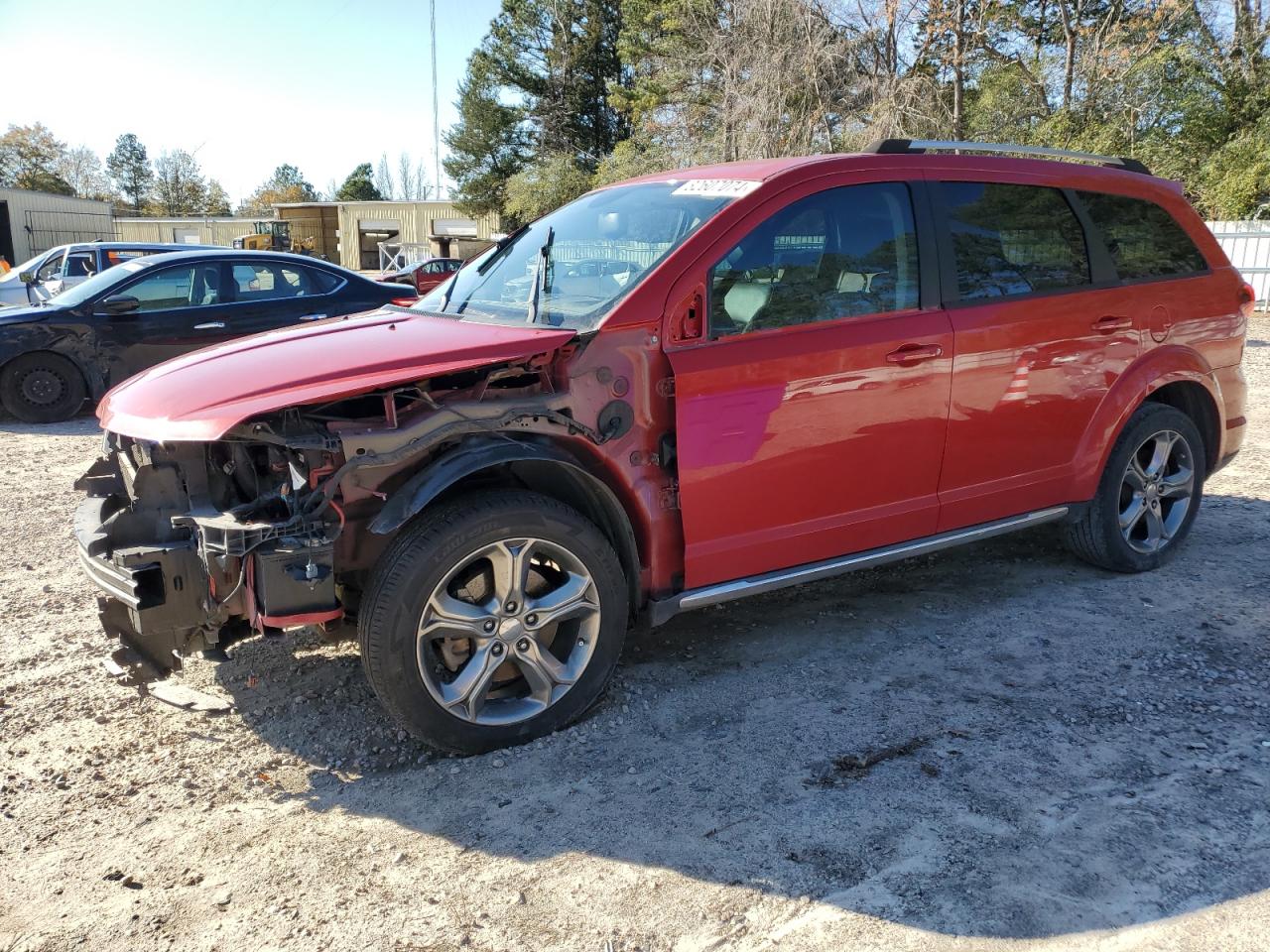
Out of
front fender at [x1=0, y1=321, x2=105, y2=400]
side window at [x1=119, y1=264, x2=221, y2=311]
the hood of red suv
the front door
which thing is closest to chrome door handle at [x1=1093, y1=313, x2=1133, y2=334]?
the front door

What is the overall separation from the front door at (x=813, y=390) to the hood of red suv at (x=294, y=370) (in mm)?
627

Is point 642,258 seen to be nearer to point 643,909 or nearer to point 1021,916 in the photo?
point 643,909

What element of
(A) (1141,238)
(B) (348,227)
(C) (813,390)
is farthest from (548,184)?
(C) (813,390)

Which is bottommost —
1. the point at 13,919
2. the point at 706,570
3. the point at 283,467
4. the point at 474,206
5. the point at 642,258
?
the point at 13,919

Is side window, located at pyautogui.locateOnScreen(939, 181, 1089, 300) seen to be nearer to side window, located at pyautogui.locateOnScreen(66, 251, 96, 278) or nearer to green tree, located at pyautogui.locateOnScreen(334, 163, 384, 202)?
side window, located at pyautogui.locateOnScreen(66, 251, 96, 278)

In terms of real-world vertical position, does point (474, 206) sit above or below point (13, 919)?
above

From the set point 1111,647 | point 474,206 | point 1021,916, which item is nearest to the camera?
point 1021,916

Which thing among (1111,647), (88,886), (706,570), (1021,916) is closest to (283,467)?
(88,886)

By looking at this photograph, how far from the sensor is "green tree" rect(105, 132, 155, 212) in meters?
99.4

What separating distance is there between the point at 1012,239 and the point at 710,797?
9.25ft

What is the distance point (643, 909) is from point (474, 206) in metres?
51.2

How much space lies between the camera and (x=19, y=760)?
3.30m

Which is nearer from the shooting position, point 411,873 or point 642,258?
point 411,873

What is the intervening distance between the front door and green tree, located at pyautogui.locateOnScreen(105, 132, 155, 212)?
111431mm
